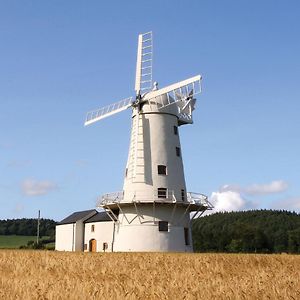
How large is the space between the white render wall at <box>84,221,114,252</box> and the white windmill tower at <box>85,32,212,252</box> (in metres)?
8.55

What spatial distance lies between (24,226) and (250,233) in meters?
74.8

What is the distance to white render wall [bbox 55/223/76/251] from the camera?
190ft

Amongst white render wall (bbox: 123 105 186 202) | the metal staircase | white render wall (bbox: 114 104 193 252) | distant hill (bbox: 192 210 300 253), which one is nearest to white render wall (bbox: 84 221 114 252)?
white render wall (bbox: 114 104 193 252)

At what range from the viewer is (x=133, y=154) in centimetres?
4175

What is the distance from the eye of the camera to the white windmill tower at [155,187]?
131 feet

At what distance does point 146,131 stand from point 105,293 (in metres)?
32.4

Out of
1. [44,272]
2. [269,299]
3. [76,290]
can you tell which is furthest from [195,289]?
[44,272]

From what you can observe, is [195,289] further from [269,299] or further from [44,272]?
[44,272]

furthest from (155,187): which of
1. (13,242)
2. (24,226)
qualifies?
(24,226)

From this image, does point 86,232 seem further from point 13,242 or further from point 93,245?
point 13,242

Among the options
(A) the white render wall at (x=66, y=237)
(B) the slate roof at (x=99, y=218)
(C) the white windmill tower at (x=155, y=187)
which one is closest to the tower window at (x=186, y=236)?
(C) the white windmill tower at (x=155, y=187)

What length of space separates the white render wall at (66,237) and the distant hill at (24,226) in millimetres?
77150

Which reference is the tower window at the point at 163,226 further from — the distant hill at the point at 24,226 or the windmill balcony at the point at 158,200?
the distant hill at the point at 24,226

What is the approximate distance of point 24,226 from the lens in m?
150
